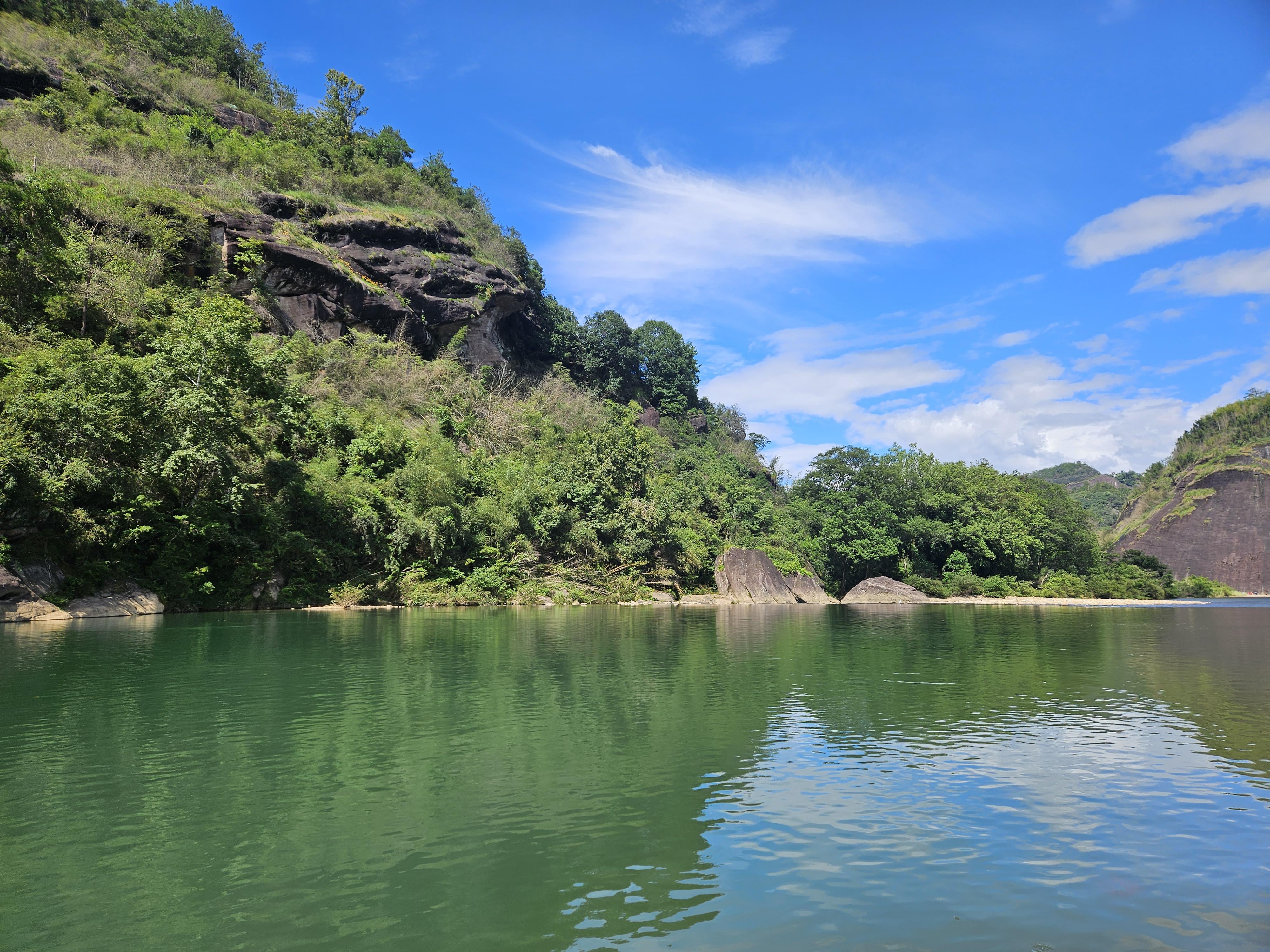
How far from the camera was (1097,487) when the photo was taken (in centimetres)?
13088

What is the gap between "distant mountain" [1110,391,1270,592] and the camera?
233 feet

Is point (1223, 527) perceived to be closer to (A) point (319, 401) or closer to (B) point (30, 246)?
(A) point (319, 401)

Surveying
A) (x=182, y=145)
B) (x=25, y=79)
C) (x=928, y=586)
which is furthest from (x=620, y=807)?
(x=25, y=79)

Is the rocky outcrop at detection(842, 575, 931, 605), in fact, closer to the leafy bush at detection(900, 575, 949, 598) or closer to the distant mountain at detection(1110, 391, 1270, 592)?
the leafy bush at detection(900, 575, 949, 598)

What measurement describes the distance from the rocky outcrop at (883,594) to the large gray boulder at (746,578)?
270 inches

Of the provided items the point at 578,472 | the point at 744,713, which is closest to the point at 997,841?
the point at 744,713

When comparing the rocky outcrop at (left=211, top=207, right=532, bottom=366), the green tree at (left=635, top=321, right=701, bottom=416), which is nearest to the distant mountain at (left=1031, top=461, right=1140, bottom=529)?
the green tree at (left=635, top=321, right=701, bottom=416)

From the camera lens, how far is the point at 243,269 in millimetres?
42625

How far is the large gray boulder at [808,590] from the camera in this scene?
1960 inches

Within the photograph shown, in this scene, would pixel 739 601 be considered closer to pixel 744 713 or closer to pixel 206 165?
pixel 744 713

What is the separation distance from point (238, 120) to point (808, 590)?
2287 inches

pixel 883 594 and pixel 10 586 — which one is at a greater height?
pixel 10 586

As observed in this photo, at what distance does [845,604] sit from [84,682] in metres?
44.4

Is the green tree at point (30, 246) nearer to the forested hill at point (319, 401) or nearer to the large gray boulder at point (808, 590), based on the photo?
the forested hill at point (319, 401)
